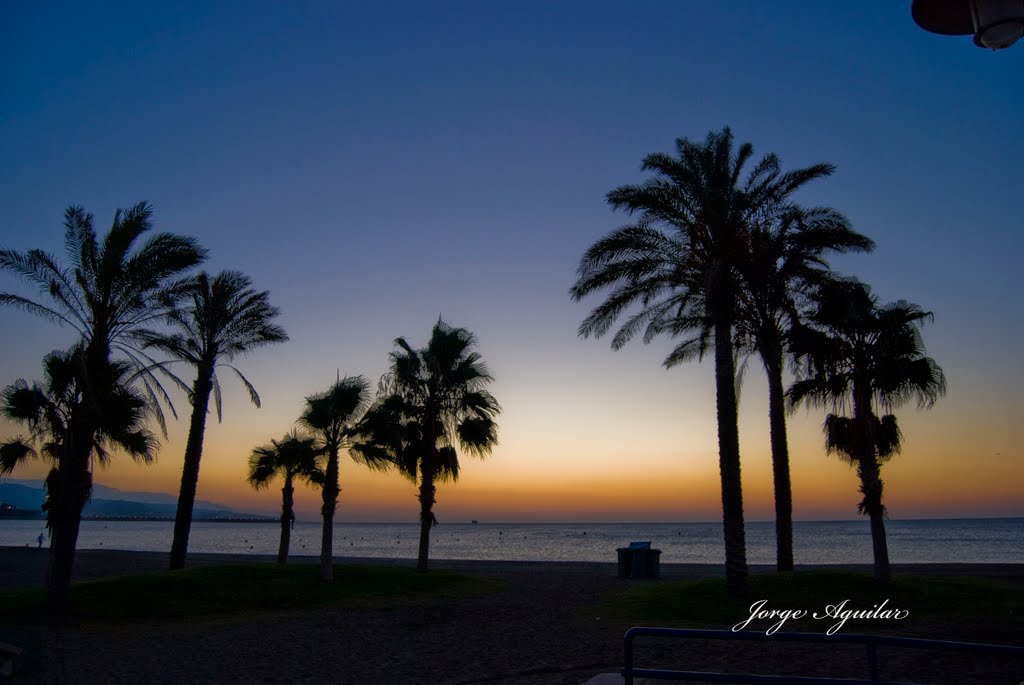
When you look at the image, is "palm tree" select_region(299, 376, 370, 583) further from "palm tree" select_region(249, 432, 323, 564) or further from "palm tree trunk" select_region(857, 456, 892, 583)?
"palm tree trunk" select_region(857, 456, 892, 583)

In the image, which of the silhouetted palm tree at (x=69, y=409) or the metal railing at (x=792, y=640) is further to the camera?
the silhouetted palm tree at (x=69, y=409)

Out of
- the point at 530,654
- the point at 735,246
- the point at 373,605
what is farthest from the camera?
the point at 373,605

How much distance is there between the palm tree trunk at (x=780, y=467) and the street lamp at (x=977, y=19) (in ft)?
70.7

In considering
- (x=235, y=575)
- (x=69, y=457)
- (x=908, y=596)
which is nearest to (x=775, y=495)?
(x=908, y=596)

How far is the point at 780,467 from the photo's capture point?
2277 centimetres

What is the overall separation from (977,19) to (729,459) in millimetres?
17614

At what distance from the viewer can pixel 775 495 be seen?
22844mm

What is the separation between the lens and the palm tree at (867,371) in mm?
20922

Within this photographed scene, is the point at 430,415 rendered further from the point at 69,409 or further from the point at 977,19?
the point at 977,19

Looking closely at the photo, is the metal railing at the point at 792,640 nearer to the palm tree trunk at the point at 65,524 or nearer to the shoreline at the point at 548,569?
the palm tree trunk at the point at 65,524

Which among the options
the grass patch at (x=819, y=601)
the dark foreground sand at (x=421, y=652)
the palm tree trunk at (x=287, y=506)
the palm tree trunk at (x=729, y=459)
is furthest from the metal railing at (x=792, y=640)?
the palm tree trunk at (x=287, y=506)

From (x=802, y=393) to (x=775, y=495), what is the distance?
3.34m

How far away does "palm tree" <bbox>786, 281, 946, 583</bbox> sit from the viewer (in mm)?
20922

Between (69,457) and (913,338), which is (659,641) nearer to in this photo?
(913,338)
